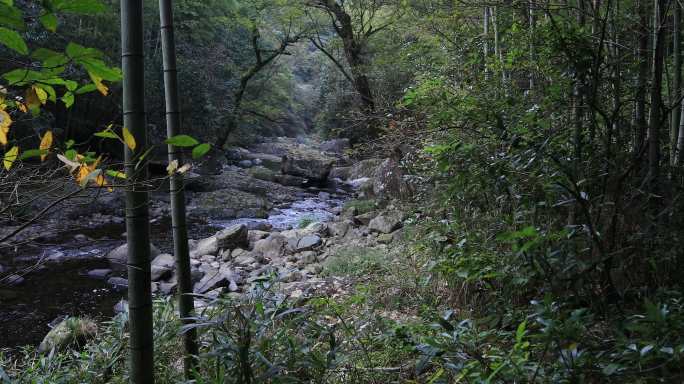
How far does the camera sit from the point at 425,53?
29.1ft

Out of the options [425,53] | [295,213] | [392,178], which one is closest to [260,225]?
[295,213]

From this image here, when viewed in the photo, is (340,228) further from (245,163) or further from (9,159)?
(245,163)

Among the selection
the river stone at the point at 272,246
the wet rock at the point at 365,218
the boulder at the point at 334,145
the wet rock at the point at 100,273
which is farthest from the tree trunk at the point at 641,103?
the boulder at the point at 334,145

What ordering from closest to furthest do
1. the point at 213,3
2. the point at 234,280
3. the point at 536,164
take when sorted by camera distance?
the point at 536,164 → the point at 234,280 → the point at 213,3

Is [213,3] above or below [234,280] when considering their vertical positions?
above

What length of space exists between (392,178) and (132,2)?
725 centimetres

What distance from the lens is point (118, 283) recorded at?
608 centimetres

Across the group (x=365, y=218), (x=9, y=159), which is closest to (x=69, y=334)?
(x=9, y=159)

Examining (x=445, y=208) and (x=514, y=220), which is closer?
(x=514, y=220)

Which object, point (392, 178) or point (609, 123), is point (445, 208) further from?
point (392, 178)

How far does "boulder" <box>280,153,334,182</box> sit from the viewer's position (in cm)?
1484

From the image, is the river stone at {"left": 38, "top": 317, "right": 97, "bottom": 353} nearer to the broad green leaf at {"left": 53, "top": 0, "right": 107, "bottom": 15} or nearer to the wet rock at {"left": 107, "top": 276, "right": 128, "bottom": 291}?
the wet rock at {"left": 107, "top": 276, "right": 128, "bottom": 291}

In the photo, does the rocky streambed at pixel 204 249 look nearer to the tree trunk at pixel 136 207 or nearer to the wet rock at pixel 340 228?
the wet rock at pixel 340 228

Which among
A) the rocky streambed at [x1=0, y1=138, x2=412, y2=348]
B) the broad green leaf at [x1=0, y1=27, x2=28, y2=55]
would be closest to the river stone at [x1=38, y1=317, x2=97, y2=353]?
the rocky streambed at [x1=0, y1=138, x2=412, y2=348]
